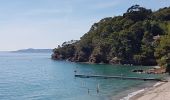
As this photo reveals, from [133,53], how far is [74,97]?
8945cm

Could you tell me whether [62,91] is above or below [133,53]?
below

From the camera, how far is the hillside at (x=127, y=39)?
480ft

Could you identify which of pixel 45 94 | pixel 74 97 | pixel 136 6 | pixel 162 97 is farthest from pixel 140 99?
pixel 136 6

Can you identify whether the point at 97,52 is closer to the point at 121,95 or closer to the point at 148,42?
the point at 148,42

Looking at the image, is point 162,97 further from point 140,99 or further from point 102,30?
point 102,30

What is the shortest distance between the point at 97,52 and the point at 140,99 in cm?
10685

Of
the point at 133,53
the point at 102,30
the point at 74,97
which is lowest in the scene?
the point at 74,97

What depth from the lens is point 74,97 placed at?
62.8 metres

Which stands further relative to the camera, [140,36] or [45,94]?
[140,36]

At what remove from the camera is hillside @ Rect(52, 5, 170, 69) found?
146 metres

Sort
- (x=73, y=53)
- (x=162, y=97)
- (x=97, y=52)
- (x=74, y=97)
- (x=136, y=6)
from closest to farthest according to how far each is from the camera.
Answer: (x=162, y=97), (x=74, y=97), (x=97, y=52), (x=136, y=6), (x=73, y=53)

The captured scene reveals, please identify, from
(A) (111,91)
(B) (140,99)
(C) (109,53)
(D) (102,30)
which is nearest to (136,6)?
(D) (102,30)

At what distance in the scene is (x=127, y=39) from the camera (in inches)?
6033

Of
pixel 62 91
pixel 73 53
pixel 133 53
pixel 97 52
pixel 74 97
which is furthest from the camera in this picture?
pixel 73 53
